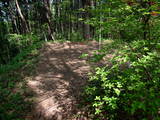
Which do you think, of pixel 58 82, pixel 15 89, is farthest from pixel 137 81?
pixel 15 89

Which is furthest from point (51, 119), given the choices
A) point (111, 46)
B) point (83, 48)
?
point (83, 48)

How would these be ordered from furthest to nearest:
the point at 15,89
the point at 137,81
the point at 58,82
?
1. the point at 58,82
2. the point at 15,89
3. the point at 137,81

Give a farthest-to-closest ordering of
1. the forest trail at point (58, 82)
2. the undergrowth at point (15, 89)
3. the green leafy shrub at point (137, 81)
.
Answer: the undergrowth at point (15, 89), the forest trail at point (58, 82), the green leafy shrub at point (137, 81)

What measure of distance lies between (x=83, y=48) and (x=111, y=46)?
22.3ft

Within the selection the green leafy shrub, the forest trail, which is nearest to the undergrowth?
the forest trail

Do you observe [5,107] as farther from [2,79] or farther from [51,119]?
[2,79]

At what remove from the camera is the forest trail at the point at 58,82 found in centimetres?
433

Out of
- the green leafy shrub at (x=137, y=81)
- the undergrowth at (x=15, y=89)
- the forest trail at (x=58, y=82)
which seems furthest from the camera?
the undergrowth at (x=15, y=89)

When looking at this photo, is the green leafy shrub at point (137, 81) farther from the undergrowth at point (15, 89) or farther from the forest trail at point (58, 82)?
the undergrowth at point (15, 89)

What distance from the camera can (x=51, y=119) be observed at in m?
4.07

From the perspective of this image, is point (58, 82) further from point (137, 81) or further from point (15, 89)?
point (137, 81)

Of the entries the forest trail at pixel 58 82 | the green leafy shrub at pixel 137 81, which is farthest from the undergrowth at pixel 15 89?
the green leafy shrub at pixel 137 81

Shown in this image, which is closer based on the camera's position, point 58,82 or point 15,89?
point 15,89

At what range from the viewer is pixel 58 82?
6043mm
